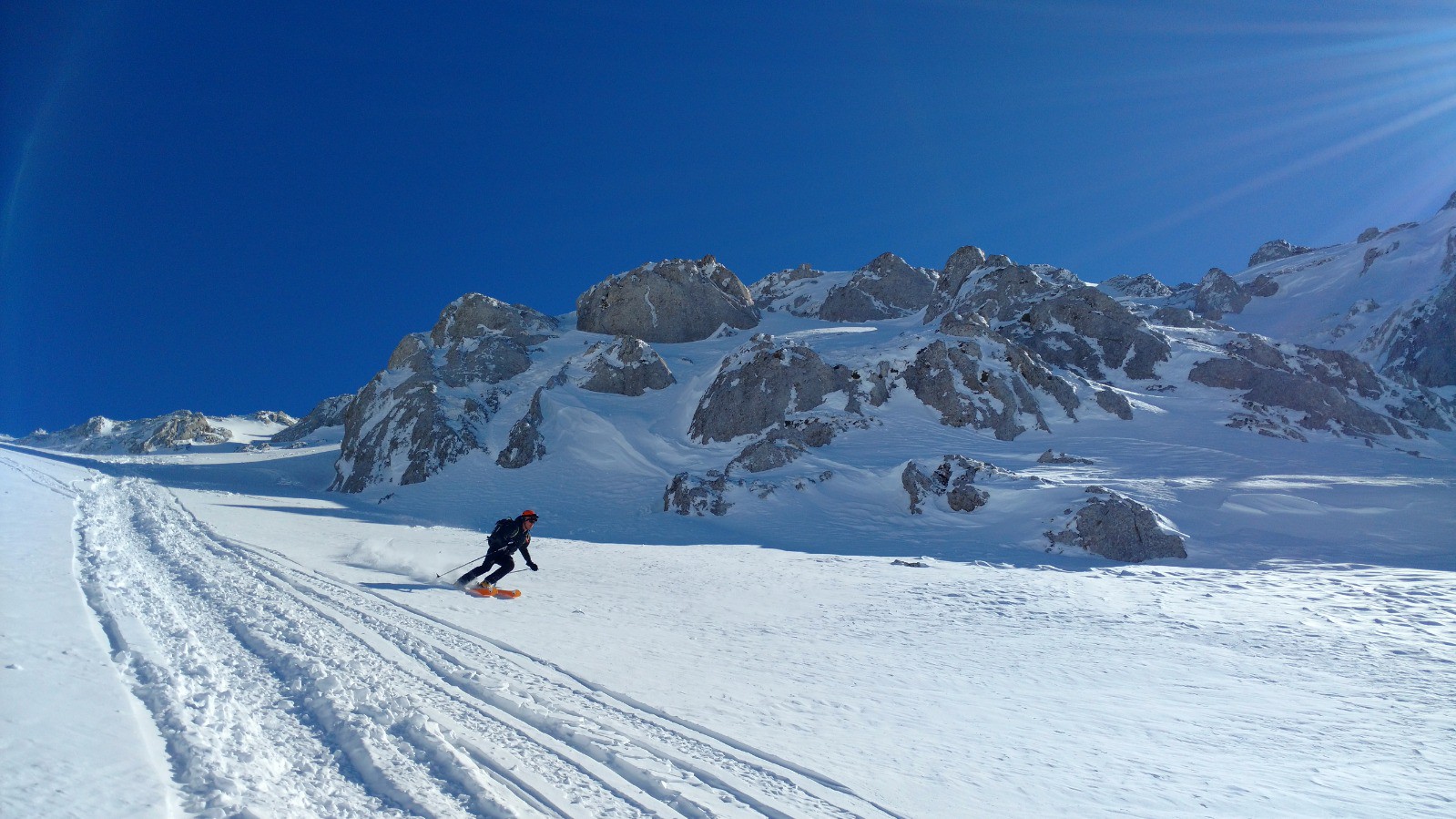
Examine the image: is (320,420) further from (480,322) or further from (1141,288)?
(1141,288)

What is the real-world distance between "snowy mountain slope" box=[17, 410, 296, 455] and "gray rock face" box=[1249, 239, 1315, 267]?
481ft

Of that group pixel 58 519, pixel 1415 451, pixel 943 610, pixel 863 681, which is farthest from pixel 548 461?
pixel 1415 451

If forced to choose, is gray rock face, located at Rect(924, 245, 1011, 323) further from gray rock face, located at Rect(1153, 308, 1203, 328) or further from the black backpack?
the black backpack

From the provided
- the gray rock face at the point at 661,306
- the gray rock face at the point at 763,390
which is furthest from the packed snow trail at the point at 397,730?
the gray rock face at the point at 661,306

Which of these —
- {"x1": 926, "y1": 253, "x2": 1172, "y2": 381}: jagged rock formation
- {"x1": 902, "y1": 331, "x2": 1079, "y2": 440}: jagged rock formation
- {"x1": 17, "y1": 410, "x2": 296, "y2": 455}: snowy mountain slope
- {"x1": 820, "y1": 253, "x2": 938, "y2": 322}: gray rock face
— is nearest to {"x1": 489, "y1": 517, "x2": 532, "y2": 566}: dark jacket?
{"x1": 902, "y1": 331, "x2": 1079, "y2": 440}: jagged rock formation

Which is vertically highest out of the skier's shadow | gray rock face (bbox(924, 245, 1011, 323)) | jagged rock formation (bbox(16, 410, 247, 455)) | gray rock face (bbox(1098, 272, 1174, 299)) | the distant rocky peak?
gray rock face (bbox(1098, 272, 1174, 299))

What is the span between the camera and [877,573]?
54.8 feet

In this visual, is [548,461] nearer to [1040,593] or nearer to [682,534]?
[682,534]

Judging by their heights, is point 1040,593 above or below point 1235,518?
below

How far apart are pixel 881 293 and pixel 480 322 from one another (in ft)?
128

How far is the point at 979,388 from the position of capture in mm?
35375

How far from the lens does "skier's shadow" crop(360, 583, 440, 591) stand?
1187 cm

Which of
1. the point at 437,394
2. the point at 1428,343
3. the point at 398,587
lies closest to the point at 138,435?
the point at 437,394

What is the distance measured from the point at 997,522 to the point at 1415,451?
29775 millimetres
